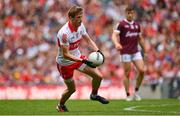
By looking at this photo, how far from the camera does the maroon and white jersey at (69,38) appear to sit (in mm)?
13422

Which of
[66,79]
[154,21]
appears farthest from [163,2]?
[66,79]

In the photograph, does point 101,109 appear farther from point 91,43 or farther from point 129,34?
point 129,34

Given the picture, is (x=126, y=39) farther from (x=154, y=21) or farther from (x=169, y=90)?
(x=154, y=21)

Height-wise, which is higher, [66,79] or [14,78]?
[66,79]

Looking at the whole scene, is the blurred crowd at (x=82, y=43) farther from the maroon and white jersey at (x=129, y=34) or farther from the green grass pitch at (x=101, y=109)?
the green grass pitch at (x=101, y=109)

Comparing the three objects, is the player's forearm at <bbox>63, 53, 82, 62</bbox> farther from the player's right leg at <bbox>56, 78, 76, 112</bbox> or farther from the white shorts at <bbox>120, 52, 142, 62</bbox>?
the white shorts at <bbox>120, 52, 142, 62</bbox>

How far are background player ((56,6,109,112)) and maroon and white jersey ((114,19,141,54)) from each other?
455 centimetres

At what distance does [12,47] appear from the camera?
2544 cm

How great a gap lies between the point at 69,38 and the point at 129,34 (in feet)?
16.9

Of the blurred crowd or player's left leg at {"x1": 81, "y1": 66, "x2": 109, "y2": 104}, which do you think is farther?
the blurred crowd

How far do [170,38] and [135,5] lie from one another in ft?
6.97

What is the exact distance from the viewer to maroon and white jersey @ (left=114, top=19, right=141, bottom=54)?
18438 millimetres

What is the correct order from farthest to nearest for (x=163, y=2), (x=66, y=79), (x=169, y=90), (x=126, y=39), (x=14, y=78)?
(x=163, y=2), (x=14, y=78), (x=169, y=90), (x=126, y=39), (x=66, y=79)

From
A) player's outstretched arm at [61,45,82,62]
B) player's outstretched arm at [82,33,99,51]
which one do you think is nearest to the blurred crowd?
player's outstretched arm at [82,33,99,51]
